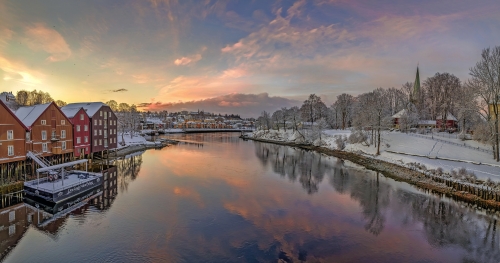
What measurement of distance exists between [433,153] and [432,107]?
1011 inches

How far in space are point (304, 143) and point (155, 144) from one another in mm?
Answer: 32283

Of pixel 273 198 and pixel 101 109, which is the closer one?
pixel 273 198

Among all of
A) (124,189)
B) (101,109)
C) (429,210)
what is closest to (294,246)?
(429,210)

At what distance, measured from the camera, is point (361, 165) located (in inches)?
1272

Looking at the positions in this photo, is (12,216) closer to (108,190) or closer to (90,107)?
(108,190)

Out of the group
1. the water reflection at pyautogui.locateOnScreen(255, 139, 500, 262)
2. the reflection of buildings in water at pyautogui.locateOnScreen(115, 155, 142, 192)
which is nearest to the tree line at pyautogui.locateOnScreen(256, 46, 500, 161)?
the water reflection at pyautogui.locateOnScreen(255, 139, 500, 262)

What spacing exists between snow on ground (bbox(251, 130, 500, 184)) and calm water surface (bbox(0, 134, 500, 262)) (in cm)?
542

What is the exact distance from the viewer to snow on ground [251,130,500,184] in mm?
22141

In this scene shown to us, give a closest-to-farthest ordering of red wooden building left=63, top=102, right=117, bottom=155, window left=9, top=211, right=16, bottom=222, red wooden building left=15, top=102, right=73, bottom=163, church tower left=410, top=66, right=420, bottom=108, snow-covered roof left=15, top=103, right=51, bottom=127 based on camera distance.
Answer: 1. window left=9, top=211, right=16, bottom=222
2. red wooden building left=15, top=102, right=73, bottom=163
3. snow-covered roof left=15, top=103, right=51, bottom=127
4. red wooden building left=63, top=102, right=117, bottom=155
5. church tower left=410, top=66, right=420, bottom=108

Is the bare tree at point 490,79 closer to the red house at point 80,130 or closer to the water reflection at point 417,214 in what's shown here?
the water reflection at point 417,214

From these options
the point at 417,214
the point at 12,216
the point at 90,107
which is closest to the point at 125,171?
the point at 90,107

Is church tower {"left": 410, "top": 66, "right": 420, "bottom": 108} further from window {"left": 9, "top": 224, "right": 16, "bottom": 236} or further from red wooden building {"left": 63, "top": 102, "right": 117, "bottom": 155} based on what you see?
window {"left": 9, "top": 224, "right": 16, "bottom": 236}

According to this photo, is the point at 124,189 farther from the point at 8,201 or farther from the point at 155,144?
the point at 155,144

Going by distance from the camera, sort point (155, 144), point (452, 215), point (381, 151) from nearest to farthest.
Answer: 1. point (452, 215)
2. point (381, 151)
3. point (155, 144)
